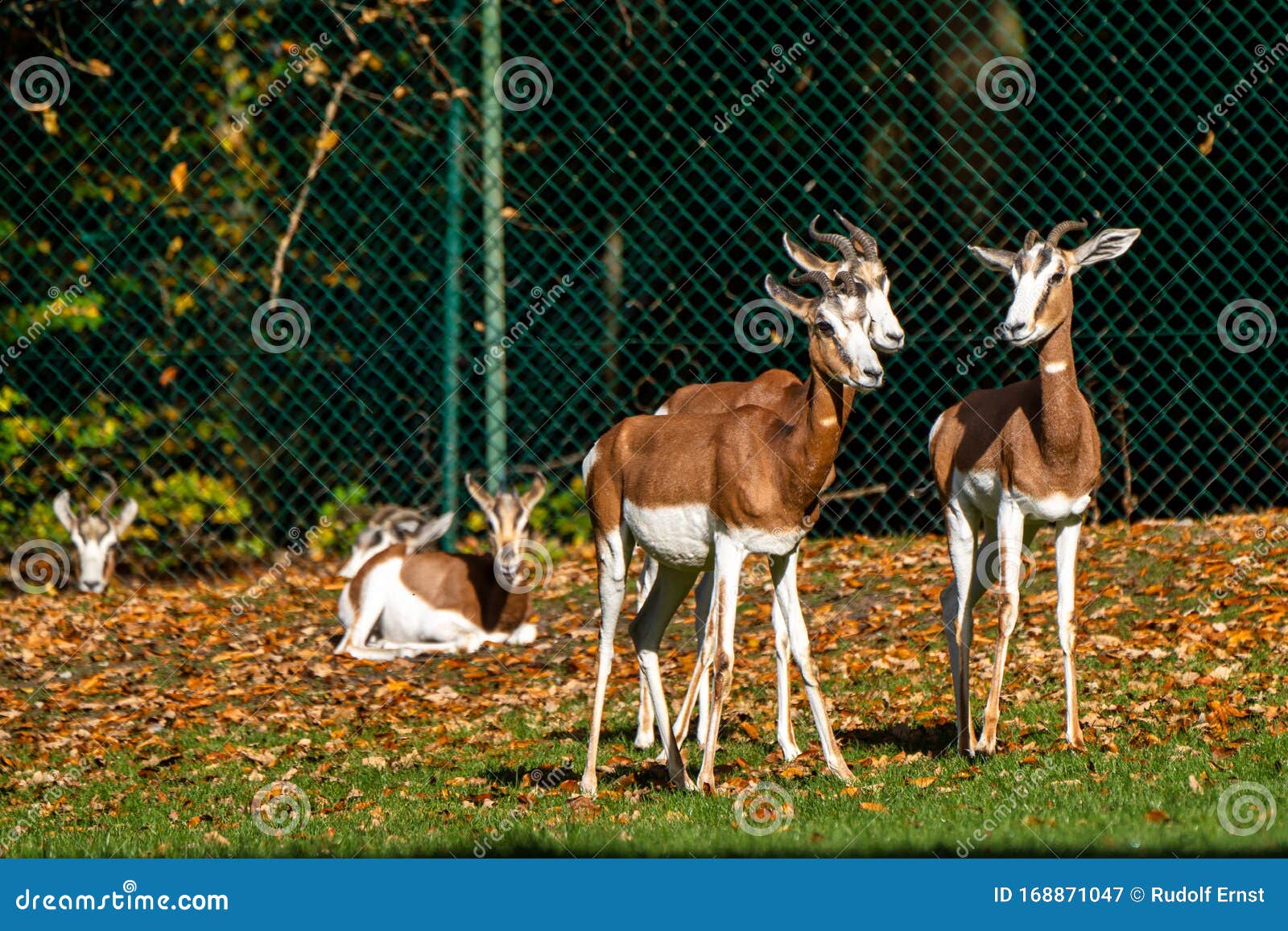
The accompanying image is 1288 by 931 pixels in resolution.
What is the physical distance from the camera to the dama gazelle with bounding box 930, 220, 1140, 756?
634cm

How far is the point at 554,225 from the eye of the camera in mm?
12359

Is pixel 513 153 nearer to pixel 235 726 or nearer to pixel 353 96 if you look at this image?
pixel 353 96

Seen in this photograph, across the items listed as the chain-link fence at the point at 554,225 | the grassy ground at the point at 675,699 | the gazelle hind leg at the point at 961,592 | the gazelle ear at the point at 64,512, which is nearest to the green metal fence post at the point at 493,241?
the chain-link fence at the point at 554,225

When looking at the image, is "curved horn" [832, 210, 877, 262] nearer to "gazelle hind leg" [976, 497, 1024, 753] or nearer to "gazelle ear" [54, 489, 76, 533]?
"gazelle hind leg" [976, 497, 1024, 753]

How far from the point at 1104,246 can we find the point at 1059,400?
0.78 m

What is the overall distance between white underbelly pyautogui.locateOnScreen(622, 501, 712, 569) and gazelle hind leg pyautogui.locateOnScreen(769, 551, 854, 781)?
0.27 m

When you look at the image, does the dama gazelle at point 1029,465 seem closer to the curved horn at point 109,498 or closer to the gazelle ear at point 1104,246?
the gazelle ear at point 1104,246

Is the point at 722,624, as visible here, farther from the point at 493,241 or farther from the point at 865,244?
the point at 493,241

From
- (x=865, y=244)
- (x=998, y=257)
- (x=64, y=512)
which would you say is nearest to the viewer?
(x=865, y=244)

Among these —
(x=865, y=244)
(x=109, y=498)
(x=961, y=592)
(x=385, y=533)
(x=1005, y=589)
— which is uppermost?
(x=865, y=244)

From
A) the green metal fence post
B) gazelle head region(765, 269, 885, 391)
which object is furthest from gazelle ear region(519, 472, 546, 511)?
gazelle head region(765, 269, 885, 391)

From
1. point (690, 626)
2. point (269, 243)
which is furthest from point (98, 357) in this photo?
point (690, 626)

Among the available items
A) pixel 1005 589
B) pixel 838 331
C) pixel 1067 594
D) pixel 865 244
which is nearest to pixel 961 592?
pixel 1005 589

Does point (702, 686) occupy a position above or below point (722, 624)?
below
